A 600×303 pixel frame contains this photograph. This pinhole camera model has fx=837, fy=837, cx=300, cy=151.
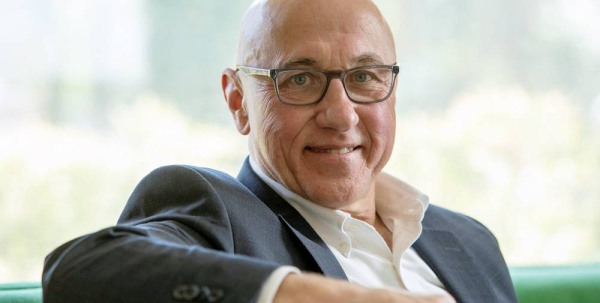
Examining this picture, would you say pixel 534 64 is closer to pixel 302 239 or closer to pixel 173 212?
pixel 302 239

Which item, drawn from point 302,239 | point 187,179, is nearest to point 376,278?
point 302,239

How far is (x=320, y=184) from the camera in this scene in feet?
6.12

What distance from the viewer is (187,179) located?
1.59 m

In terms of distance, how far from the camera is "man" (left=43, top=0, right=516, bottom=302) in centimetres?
159

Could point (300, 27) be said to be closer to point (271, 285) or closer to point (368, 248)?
point (368, 248)

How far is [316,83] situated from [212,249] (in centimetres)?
52

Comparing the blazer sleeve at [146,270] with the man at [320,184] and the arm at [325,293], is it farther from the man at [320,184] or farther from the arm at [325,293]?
the man at [320,184]

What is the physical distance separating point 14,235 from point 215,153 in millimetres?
814

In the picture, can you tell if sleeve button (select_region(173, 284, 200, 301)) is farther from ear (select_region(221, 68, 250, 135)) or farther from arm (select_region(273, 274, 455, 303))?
ear (select_region(221, 68, 250, 135))

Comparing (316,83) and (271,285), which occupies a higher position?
(316,83)

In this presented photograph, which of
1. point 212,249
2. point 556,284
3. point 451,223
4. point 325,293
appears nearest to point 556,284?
point 556,284

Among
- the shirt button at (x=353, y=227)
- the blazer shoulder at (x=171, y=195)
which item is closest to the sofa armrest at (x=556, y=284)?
the shirt button at (x=353, y=227)

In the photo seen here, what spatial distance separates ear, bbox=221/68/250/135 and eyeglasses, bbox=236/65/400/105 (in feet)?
0.41

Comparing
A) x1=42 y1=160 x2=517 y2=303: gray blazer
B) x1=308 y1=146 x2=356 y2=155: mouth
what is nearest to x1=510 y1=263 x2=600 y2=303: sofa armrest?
x1=42 y1=160 x2=517 y2=303: gray blazer
